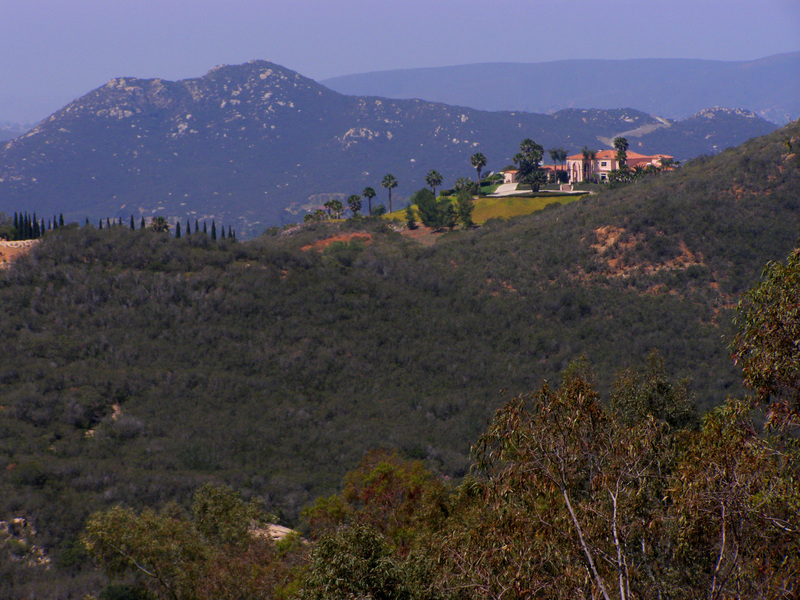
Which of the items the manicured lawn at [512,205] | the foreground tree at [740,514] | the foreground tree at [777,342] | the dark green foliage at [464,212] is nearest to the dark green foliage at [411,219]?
the dark green foliage at [464,212]

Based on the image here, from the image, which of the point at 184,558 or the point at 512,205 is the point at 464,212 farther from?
the point at 184,558

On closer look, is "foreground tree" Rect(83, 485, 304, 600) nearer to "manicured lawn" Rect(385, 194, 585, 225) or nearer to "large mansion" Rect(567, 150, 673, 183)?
"manicured lawn" Rect(385, 194, 585, 225)

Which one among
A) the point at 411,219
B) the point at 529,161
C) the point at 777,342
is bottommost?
the point at 777,342

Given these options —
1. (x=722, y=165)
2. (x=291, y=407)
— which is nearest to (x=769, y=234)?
(x=722, y=165)

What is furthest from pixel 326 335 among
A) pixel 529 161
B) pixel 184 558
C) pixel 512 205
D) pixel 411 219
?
pixel 529 161

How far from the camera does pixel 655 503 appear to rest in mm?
13680

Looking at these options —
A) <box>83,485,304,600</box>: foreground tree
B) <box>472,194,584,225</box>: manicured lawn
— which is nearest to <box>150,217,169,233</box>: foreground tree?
<box>472,194,584,225</box>: manicured lawn

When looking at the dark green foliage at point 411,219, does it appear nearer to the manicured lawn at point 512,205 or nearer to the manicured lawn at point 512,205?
the manicured lawn at point 512,205

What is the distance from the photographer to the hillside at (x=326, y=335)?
40969 mm

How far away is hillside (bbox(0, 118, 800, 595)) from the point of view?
4097 cm

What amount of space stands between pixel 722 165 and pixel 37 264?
8281 centimetres

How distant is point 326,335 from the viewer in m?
62.3

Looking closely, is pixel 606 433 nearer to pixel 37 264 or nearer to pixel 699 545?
pixel 699 545

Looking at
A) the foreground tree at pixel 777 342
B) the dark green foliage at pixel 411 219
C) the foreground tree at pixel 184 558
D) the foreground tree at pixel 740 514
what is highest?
the dark green foliage at pixel 411 219
